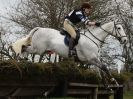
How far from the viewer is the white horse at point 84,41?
1241cm

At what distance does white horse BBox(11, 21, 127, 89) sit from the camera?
40.7ft

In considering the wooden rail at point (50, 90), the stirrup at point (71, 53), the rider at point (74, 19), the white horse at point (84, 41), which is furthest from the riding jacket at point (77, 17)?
the wooden rail at point (50, 90)

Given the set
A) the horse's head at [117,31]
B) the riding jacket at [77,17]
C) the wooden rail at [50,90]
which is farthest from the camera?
the horse's head at [117,31]

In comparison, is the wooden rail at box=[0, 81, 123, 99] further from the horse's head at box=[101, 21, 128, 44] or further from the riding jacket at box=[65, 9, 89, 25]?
the riding jacket at box=[65, 9, 89, 25]

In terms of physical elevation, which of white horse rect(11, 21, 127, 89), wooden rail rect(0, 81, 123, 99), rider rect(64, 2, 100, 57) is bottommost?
wooden rail rect(0, 81, 123, 99)

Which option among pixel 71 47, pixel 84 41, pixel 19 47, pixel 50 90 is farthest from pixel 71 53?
pixel 50 90

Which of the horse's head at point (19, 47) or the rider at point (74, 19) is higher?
the rider at point (74, 19)

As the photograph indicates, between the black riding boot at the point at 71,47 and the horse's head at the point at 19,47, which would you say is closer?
the black riding boot at the point at 71,47

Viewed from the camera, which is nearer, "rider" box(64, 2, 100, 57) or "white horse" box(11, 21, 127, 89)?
"rider" box(64, 2, 100, 57)

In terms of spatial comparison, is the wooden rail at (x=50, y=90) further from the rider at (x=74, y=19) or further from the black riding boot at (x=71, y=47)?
the rider at (x=74, y=19)

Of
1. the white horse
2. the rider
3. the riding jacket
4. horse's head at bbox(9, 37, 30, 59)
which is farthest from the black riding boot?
horse's head at bbox(9, 37, 30, 59)

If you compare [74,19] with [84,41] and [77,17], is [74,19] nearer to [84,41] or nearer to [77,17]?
[77,17]

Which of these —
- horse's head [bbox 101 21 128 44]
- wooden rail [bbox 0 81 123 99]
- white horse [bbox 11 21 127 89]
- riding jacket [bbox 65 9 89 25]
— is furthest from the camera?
horse's head [bbox 101 21 128 44]

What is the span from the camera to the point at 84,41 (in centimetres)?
1255
